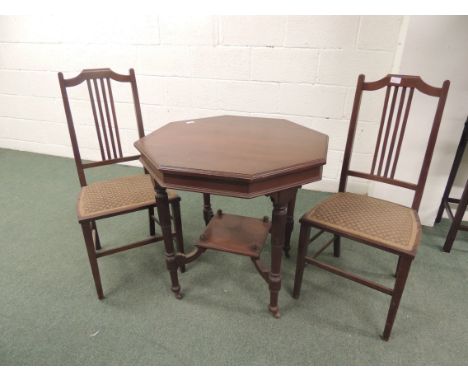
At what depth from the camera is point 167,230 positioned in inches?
56.9

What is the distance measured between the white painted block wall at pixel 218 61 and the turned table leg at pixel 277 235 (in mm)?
1304

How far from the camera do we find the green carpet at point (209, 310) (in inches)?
51.8

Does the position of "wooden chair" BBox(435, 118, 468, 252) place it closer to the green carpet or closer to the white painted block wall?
the green carpet

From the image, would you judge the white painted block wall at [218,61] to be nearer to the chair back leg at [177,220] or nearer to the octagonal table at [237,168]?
the octagonal table at [237,168]

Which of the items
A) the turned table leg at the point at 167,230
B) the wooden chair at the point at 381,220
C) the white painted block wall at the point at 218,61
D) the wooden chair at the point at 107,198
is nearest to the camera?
the wooden chair at the point at 381,220

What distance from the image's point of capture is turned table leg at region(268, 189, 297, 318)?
1187 mm

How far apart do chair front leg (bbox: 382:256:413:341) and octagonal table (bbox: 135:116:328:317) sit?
0.46 meters

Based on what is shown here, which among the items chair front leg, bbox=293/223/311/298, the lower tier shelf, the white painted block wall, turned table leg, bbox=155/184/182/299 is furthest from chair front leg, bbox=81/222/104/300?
the white painted block wall

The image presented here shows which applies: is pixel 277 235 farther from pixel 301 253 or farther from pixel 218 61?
pixel 218 61

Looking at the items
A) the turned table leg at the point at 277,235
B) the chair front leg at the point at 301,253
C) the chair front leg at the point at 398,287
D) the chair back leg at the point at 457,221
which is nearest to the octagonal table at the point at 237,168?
the turned table leg at the point at 277,235

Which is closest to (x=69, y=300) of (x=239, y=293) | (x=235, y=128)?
(x=239, y=293)

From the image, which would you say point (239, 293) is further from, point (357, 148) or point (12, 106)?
point (12, 106)

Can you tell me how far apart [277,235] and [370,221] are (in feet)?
1.37

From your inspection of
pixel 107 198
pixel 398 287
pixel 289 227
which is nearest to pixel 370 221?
pixel 398 287
